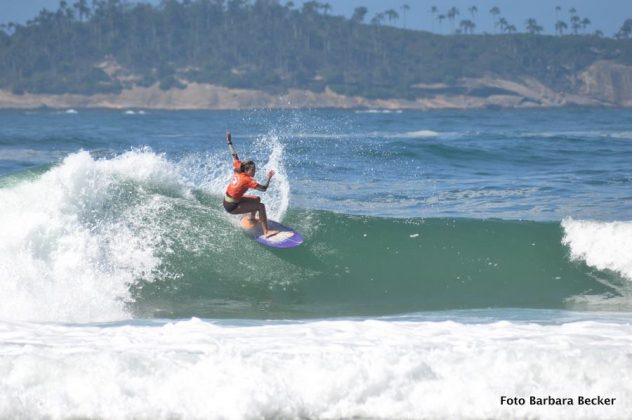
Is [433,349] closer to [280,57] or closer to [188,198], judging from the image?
[188,198]

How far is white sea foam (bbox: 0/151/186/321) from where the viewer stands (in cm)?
1152

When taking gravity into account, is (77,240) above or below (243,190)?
below

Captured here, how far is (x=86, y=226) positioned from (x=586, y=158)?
21070 millimetres

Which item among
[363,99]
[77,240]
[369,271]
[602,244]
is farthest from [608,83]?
[77,240]

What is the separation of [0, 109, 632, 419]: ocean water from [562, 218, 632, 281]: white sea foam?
4 cm

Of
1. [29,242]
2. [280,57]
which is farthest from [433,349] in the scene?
[280,57]

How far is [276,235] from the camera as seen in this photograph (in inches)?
558

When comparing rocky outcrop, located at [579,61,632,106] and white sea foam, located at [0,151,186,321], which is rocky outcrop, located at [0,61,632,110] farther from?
white sea foam, located at [0,151,186,321]

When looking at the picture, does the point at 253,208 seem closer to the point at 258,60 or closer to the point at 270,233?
the point at 270,233

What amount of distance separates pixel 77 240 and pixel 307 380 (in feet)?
→ 19.9

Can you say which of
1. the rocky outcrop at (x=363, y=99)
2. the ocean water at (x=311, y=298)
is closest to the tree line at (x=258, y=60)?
the rocky outcrop at (x=363, y=99)

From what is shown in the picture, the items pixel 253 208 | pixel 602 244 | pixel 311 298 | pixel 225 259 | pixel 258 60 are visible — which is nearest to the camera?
pixel 311 298

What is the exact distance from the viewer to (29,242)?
12.8 m

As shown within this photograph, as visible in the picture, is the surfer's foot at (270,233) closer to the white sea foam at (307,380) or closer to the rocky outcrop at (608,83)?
the white sea foam at (307,380)
